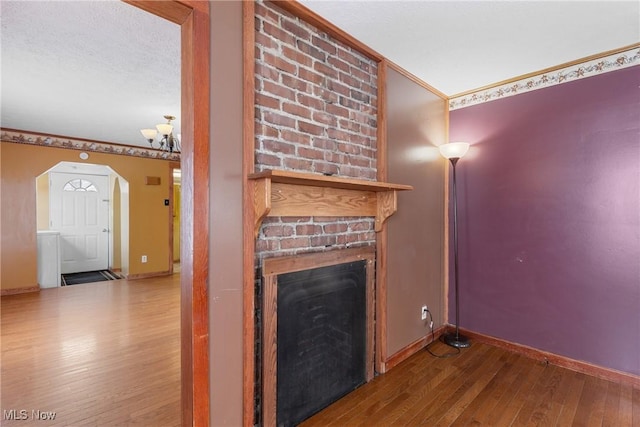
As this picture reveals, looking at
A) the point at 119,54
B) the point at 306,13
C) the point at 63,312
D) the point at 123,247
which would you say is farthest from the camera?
the point at 123,247

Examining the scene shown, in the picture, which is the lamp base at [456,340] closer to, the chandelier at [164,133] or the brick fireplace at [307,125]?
the brick fireplace at [307,125]

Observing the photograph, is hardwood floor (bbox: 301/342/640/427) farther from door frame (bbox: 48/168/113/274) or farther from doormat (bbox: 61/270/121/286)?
door frame (bbox: 48/168/113/274)

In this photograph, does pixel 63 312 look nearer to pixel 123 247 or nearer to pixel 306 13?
pixel 123 247

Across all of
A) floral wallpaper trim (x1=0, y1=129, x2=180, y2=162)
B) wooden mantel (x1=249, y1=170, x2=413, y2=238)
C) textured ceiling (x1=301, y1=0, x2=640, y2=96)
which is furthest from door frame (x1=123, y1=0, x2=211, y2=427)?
floral wallpaper trim (x1=0, y1=129, x2=180, y2=162)

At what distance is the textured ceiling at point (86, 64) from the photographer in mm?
1947

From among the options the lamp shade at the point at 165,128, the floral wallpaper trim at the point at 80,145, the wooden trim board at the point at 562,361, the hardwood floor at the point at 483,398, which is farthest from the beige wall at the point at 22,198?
the wooden trim board at the point at 562,361

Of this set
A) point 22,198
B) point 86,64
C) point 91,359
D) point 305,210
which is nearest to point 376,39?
point 305,210

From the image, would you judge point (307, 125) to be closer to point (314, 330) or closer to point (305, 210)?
point (305, 210)

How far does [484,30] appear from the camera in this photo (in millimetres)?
2092

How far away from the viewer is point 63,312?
3.89 metres

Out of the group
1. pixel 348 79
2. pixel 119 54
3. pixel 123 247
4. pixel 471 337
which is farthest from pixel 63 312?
pixel 471 337

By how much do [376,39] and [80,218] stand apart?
6.79m

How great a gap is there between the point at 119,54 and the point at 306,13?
62.4 inches

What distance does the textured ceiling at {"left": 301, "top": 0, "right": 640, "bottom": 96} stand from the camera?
1854 mm
